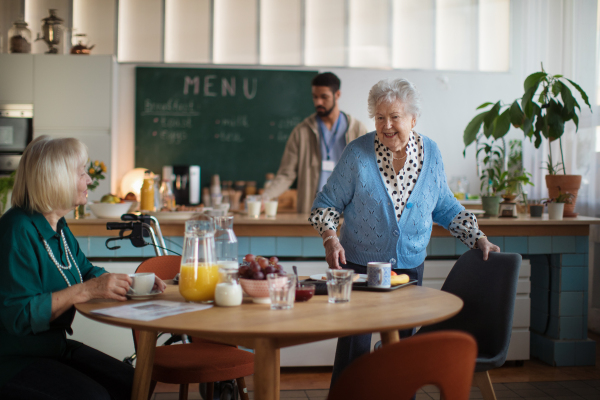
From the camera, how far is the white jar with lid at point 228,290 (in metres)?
1.34

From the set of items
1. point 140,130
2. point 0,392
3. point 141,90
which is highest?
point 141,90

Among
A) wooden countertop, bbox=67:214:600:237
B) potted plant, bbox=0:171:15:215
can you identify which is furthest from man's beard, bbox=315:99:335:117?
potted plant, bbox=0:171:15:215

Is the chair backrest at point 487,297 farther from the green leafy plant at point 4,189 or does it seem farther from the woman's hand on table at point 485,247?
the green leafy plant at point 4,189

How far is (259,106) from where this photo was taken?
5.42 metres

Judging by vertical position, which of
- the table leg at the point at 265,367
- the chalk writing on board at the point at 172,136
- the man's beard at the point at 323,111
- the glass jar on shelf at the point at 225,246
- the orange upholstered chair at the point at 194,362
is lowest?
the orange upholstered chair at the point at 194,362

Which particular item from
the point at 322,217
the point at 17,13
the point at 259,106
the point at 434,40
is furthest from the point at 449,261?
the point at 17,13

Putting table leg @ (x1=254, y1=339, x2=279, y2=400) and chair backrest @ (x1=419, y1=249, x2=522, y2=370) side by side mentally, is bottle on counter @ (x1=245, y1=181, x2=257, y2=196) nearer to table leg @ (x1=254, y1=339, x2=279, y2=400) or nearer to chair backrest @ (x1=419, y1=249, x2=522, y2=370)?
chair backrest @ (x1=419, y1=249, x2=522, y2=370)

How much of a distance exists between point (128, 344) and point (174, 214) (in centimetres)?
71

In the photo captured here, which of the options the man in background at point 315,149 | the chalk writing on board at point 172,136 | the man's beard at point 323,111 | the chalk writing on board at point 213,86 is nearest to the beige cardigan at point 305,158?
the man in background at point 315,149

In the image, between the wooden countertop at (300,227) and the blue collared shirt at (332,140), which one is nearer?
the wooden countertop at (300,227)

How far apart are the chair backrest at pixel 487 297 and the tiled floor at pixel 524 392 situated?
953 mm

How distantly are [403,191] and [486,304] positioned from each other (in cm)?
49

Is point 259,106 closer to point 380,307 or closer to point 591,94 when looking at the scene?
point 591,94

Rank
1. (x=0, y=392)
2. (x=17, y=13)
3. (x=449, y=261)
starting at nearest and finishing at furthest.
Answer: (x=0, y=392), (x=449, y=261), (x=17, y=13)
